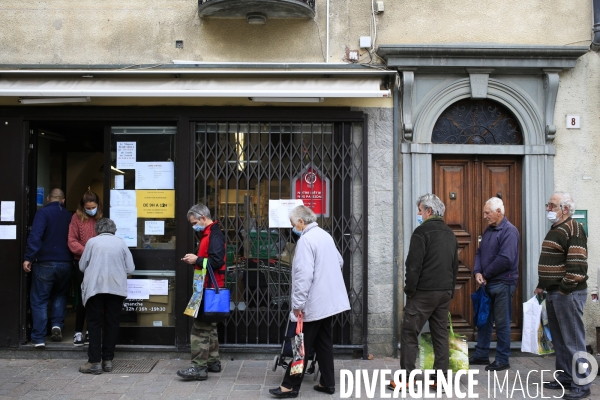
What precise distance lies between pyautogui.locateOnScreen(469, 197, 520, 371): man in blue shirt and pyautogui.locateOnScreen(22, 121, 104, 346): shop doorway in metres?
4.90

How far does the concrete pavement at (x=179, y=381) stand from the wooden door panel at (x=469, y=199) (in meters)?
0.80

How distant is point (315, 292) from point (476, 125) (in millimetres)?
3369

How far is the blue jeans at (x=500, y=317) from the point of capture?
24.5 feet

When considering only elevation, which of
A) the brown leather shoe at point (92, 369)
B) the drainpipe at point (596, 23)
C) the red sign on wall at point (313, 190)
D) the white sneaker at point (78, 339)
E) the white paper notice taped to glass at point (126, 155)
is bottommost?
the brown leather shoe at point (92, 369)

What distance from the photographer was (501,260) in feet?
24.2

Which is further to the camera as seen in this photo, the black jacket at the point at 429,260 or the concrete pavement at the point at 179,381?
the concrete pavement at the point at 179,381

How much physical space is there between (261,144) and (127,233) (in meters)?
1.93

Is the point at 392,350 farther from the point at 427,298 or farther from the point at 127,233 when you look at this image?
the point at 127,233

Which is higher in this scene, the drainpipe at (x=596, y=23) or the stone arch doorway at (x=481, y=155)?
the drainpipe at (x=596, y=23)

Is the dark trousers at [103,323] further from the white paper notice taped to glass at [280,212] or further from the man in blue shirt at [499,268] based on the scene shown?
the man in blue shirt at [499,268]

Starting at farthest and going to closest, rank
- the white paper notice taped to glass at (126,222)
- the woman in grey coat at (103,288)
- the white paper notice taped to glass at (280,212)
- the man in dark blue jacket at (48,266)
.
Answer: the white paper notice taped to glass at (126,222) < the white paper notice taped to glass at (280,212) < the man in dark blue jacket at (48,266) < the woman in grey coat at (103,288)

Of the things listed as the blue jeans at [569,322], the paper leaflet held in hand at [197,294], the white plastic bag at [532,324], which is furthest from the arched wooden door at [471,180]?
the paper leaflet held in hand at [197,294]

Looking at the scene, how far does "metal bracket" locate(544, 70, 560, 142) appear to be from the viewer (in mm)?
8094

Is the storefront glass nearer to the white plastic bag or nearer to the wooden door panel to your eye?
the wooden door panel
